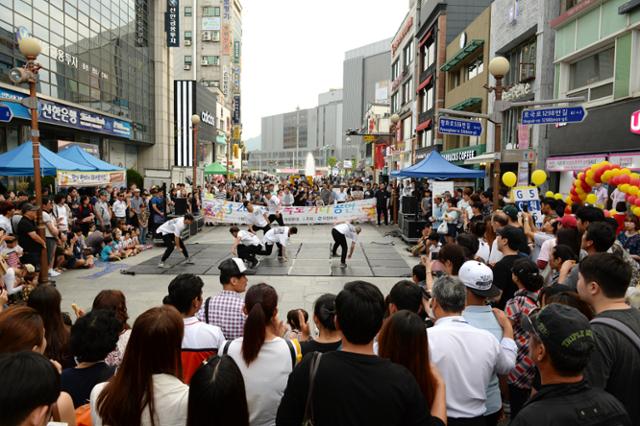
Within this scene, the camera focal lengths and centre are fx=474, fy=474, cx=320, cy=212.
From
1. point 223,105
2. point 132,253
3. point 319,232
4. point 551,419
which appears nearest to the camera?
point 551,419

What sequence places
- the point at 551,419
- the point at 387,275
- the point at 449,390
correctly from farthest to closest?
1. the point at 387,275
2. the point at 449,390
3. the point at 551,419

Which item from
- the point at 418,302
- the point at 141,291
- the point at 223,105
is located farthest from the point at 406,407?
the point at 223,105

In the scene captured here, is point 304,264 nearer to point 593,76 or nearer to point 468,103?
point 593,76

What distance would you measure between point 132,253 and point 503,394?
12870mm

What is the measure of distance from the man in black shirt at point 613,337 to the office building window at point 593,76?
1394 cm

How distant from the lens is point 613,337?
2705 millimetres

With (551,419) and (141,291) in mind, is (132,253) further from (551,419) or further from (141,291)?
(551,419)

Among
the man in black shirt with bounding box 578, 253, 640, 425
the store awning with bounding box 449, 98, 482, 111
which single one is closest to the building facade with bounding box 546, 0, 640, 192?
the store awning with bounding box 449, 98, 482, 111

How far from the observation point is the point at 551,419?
2041 mm

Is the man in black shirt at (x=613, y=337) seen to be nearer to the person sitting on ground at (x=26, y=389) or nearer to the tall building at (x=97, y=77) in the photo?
the person sitting on ground at (x=26, y=389)

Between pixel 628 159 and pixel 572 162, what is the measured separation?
10.2ft

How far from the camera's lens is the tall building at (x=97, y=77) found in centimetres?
2050

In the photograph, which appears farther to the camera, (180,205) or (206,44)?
(206,44)

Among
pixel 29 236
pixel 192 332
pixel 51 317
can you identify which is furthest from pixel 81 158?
pixel 192 332
